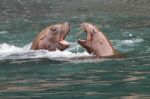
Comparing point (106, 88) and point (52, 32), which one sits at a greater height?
point (52, 32)

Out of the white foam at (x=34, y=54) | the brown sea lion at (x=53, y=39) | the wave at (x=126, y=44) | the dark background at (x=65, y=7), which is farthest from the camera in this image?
the dark background at (x=65, y=7)

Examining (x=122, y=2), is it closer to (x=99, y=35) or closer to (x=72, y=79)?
(x=99, y=35)

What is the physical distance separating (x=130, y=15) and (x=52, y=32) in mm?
10518

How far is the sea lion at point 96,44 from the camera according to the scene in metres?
11.9

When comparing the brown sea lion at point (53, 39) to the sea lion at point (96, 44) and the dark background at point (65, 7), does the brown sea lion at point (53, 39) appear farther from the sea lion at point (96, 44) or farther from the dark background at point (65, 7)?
the dark background at point (65, 7)

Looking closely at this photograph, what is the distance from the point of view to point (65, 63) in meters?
10.9

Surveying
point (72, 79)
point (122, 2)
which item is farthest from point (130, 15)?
point (72, 79)

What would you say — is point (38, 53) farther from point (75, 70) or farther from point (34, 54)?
point (75, 70)

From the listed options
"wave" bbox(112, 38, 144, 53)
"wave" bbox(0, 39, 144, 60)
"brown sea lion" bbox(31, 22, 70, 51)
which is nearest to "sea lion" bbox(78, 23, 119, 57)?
"wave" bbox(0, 39, 144, 60)

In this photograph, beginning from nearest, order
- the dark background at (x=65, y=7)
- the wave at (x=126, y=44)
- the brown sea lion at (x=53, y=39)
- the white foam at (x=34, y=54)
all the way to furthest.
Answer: the white foam at (x=34, y=54), the brown sea lion at (x=53, y=39), the wave at (x=126, y=44), the dark background at (x=65, y=7)

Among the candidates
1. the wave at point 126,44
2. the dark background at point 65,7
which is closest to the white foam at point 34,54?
the wave at point 126,44

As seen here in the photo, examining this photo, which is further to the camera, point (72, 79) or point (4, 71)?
point (4, 71)

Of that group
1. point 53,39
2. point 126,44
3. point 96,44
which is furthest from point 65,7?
point 96,44

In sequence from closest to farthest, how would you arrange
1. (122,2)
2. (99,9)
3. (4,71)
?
(4,71), (99,9), (122,2)
